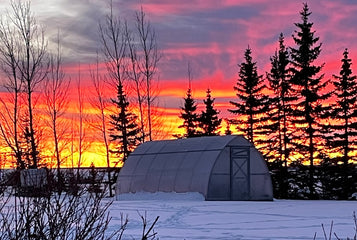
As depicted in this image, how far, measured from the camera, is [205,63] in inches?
1107

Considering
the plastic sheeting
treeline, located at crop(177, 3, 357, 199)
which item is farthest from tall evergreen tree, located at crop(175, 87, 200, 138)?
the plastic sheeting

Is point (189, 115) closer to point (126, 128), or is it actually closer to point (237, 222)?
point (126, 128)

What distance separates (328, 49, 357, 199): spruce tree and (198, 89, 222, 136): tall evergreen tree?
11.4m

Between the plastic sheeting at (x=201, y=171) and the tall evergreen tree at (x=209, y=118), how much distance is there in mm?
18458

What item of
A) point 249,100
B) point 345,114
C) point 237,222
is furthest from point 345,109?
point 237,222

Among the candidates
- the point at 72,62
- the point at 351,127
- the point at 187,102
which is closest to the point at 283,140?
the point at 351,127

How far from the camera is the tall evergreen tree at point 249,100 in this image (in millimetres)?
40000

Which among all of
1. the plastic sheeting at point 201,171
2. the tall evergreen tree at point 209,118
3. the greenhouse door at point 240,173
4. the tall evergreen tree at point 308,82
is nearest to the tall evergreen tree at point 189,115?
the tall evergreen tree at point 209,118

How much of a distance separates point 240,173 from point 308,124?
1368 centimetres

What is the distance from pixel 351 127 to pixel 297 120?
11.3 feet

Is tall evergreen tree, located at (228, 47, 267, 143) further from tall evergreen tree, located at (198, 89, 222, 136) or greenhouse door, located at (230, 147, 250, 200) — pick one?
greenhouse door, located at (230, 147, 250, 200)

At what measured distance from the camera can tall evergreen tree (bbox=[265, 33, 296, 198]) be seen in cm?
3644

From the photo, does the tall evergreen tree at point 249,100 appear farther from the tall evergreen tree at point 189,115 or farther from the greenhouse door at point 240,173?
the greenhouse door at point 240,173

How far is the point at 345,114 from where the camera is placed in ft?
112
